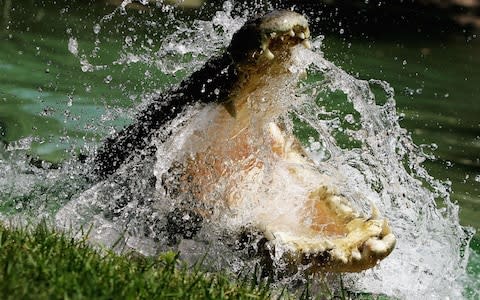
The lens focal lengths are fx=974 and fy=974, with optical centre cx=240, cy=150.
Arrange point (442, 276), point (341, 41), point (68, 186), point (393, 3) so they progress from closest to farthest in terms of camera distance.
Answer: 1. point (442, 276)
2. point (68, 186)
3. point (341, 41)
4. point (393, 3)

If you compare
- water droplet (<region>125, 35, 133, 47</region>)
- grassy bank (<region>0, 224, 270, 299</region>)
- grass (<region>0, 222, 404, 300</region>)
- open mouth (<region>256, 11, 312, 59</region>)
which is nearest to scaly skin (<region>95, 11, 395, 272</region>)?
open mouth (<region>256, 11, 312, 59</region>)

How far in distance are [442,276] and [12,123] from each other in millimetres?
3713

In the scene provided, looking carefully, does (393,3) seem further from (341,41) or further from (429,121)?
(429,121)

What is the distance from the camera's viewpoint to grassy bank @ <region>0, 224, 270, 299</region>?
2.71 metres

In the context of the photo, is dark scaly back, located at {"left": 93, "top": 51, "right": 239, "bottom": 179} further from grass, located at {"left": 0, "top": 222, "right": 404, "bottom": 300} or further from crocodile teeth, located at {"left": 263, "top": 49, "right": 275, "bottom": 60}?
grass, located at {"left": 0, "top": 222, "right": 404, "bottom": 300}

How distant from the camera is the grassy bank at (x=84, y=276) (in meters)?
2.71

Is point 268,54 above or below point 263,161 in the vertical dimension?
above

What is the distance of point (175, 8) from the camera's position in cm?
1509

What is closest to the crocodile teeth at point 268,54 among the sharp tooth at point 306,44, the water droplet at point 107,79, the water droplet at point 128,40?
the sharp tooth at point 306,44

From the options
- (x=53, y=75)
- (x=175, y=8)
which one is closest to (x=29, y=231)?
(x=53, y=75)

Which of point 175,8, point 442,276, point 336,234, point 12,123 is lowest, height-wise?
point 442,276

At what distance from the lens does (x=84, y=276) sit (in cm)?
288

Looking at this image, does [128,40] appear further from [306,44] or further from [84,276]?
[84,276]

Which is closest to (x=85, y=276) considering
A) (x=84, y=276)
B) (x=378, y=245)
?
(x=84, y=276)
